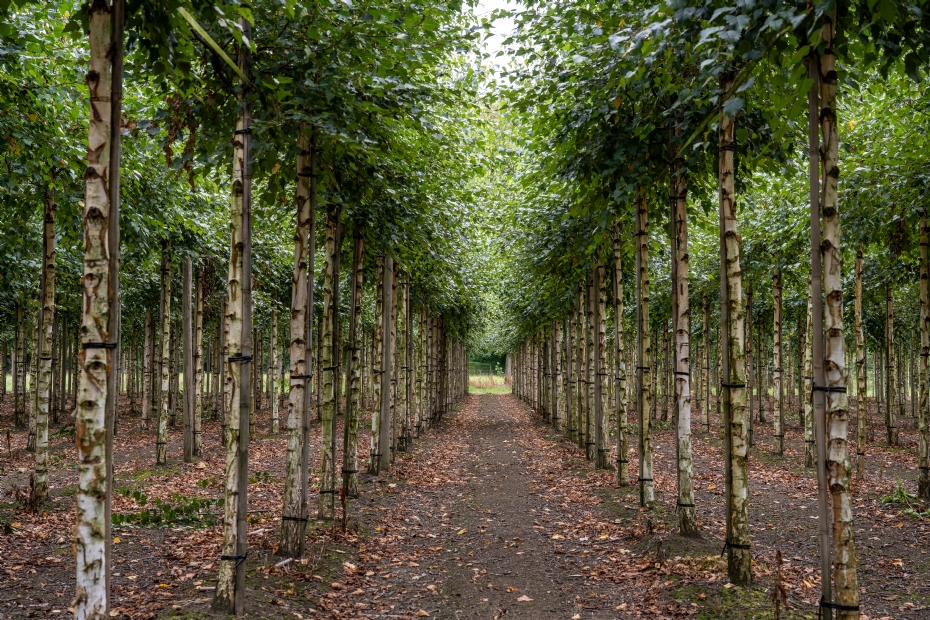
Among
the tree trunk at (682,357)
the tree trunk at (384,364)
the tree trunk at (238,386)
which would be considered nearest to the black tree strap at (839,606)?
the tree trunk at (682,357)

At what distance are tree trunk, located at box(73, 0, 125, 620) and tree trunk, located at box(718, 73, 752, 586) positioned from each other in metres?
4.96

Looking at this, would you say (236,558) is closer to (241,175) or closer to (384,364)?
(241,175)

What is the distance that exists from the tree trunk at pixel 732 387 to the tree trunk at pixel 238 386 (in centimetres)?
426

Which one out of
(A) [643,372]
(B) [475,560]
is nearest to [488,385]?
(A) [643,372]

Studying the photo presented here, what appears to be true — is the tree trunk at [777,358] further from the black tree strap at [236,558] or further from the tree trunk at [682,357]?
the black tree strap at [236,558]

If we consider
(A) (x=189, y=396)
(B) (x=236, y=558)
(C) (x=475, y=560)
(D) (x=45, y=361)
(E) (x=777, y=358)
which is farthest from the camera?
(E) (x=777, y=358)

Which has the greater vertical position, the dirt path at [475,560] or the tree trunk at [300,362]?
A: the tree trunk at [300,362]

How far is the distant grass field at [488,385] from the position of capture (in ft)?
244

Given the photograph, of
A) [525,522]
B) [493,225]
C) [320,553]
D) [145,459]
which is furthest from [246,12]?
[145,459]

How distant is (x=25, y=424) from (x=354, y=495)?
756 inches

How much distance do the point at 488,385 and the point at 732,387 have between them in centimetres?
7580

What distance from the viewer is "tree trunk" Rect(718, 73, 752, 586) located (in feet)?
19.4

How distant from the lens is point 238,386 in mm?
5078

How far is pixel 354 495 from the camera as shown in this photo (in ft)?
34.7
